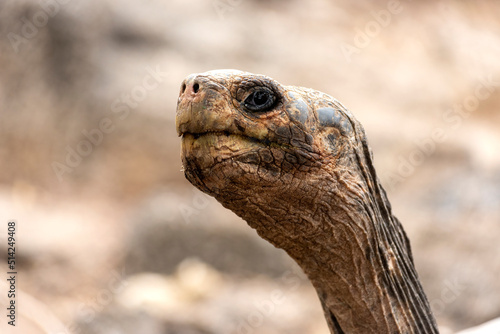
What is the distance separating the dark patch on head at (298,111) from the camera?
2447 mm

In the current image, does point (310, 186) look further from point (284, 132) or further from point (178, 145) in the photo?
point (178, 145)

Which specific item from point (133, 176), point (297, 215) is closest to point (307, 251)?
point (297, 215)

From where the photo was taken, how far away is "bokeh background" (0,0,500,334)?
373 inches

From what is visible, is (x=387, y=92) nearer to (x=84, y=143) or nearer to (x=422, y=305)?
(x=84, y=143)

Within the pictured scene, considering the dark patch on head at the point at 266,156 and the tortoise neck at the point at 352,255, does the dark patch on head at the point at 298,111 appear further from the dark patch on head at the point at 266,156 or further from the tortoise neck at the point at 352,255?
the tortoise neck at the point at 352,255

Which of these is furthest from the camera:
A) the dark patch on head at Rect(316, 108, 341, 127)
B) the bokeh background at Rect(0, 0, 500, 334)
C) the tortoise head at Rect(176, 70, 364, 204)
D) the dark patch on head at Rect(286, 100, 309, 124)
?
the bokeh background at Rect(0, 0, 500, 334)

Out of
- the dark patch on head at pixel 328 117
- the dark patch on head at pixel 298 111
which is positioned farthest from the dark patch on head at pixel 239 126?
the dark patch on head at pixel 328 117

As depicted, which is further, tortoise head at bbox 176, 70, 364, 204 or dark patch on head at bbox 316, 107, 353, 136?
dark patch on head at bbox 316, 107, 353, 136

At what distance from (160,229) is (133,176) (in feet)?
3.97

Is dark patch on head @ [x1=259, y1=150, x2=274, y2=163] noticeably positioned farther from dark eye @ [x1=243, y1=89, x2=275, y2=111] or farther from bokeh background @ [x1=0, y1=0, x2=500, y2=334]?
bokeh background @ [x1=0, y1=0, x2=500, y2=334]

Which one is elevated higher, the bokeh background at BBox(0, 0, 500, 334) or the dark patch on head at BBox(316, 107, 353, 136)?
the bokeh background at BBox(0, 0, 500, 334)

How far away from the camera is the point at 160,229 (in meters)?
9.60

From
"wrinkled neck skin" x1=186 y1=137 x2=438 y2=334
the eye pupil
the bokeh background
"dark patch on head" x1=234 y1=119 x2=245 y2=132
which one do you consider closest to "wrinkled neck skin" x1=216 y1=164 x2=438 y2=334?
"wrinkled neck skin" x1=186 y1=137 x2=438 y2=334

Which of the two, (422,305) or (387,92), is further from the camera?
(387,92)
